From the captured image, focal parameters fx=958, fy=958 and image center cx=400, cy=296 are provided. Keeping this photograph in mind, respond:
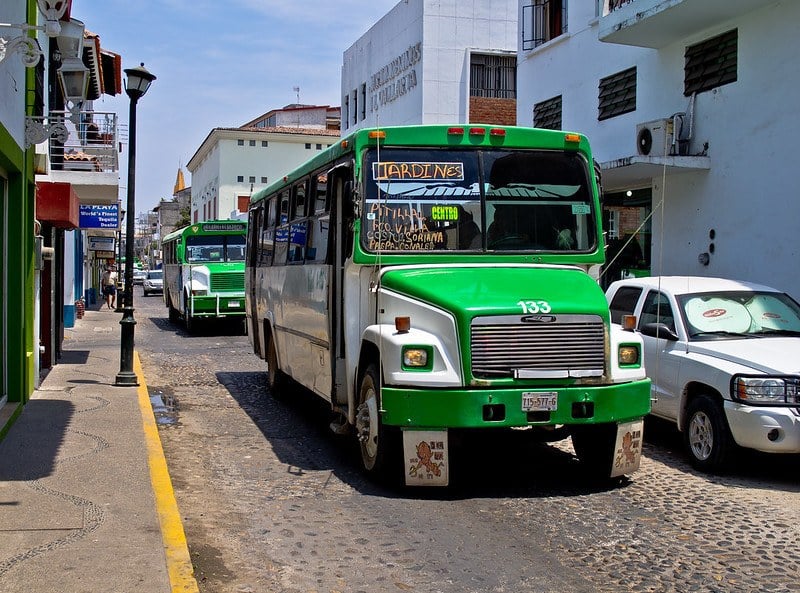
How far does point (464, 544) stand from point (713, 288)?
4.79 metres

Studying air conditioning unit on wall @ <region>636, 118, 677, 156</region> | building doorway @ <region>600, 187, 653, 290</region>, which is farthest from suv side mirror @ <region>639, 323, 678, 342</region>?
building doorway @ <region>600, 187, 653, 290</region>

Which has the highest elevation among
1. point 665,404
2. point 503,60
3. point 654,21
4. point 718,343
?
point 503,60

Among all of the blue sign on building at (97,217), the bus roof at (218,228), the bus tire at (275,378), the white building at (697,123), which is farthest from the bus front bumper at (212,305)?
the bus tire at (275,378)

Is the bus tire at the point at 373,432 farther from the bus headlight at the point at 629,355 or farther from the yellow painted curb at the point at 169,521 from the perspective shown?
the bus headlight at the point at 629,355

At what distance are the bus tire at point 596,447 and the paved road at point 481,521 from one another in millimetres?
160

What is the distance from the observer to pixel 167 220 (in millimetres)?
118375

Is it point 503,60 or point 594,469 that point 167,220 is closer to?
point 503,60

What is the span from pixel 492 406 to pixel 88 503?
9.68 feet

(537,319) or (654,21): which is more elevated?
(654,21)

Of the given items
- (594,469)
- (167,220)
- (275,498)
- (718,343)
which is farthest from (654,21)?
(167,220)

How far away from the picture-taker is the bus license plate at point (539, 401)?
715 centimetres

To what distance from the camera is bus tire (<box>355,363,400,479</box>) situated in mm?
7531

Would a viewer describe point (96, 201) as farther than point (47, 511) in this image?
Yes

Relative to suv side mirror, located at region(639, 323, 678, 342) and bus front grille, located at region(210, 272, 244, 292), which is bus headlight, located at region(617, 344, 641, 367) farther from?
bus front grille, located at region(210, 272, 244, 292)
